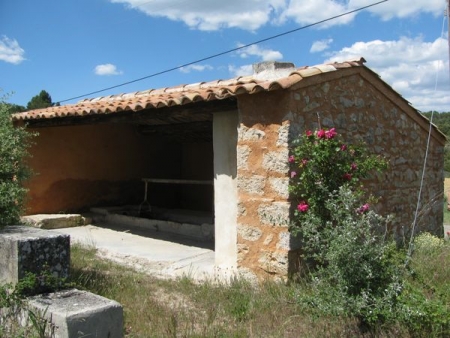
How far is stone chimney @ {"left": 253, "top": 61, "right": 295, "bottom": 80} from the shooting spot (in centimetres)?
574

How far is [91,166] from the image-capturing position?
31.6ft

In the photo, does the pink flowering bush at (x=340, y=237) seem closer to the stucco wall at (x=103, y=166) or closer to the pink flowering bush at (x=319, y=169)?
the pink flowering bush at (x=319, y=169)

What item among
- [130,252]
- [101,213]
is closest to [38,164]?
[101,213]

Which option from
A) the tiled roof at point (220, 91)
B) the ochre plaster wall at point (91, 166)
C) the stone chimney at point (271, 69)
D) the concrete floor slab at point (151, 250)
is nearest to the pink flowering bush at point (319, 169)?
the tiled roof at point (220, 91)

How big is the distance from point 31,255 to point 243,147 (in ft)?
8.40

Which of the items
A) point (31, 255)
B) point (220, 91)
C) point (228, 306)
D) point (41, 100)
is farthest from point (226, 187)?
point (41, 100)

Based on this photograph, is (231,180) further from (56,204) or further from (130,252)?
(56,204)

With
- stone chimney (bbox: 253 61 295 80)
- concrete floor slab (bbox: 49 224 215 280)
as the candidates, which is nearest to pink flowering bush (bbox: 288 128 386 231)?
stone chimney (bbox: 253 61 295 80)

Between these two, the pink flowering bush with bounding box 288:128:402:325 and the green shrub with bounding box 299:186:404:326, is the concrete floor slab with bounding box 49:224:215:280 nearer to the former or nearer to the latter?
the pink flowering bush with bounding box 288:128:402:325

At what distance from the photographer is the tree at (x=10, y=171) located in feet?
13.3

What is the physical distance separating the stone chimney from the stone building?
0.02 metres

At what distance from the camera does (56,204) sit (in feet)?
30.3

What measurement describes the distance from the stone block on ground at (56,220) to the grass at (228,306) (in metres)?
3.59

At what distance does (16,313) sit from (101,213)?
21.0ft
